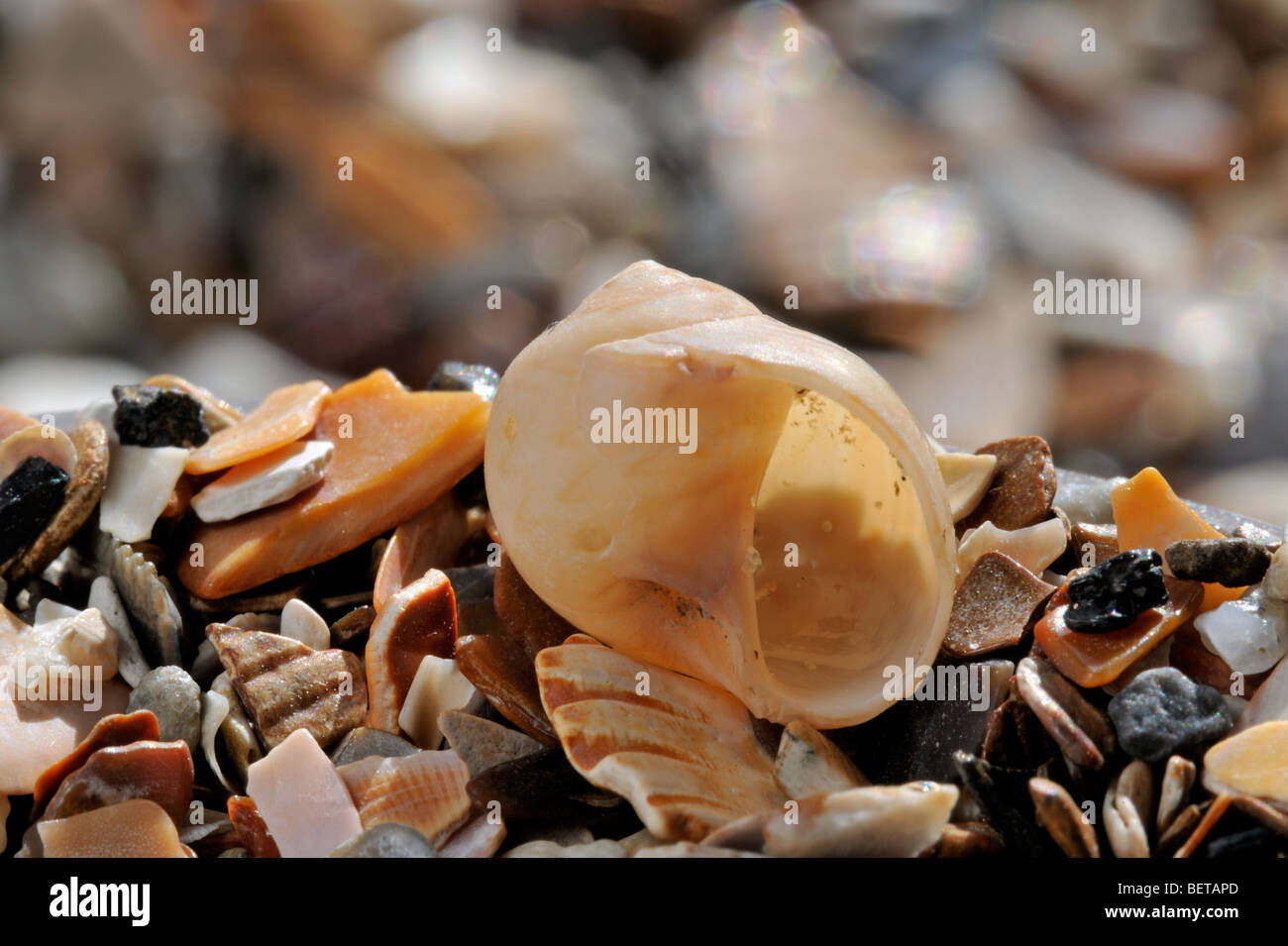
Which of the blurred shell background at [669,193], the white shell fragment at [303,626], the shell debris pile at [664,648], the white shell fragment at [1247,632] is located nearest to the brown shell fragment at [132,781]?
the shell debris pile at [664,648]

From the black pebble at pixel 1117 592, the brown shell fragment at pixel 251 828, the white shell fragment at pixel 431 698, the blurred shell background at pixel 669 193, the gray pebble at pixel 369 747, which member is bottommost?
the brown shell fragment at pixel 251 828

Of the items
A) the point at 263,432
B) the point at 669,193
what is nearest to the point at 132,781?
the point at 263,432

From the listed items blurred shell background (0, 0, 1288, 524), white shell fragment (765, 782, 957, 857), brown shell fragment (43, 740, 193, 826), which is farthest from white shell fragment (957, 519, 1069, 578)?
blurred shell background (0, 0, 1288, 524)

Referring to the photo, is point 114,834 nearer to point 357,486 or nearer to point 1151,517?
point 357,486

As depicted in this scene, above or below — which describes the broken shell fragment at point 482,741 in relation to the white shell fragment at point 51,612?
below

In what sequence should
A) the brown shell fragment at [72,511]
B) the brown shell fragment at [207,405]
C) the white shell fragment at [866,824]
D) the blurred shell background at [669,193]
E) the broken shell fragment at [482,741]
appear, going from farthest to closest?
the blurred shell background at [669,193]
the brown shell fragment at [207,405]
the brown shell fragment at [72,511]
the broken shell fragment at [482,741]
the white shell fragment at [866,824]

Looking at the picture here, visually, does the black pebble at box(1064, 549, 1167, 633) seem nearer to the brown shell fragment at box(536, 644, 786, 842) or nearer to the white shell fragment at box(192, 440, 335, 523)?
the brown shell fragment at box(536, 644, 786, 842)

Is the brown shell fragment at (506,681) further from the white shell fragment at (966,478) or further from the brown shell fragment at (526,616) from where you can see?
the white shell fragment at (966,478)
